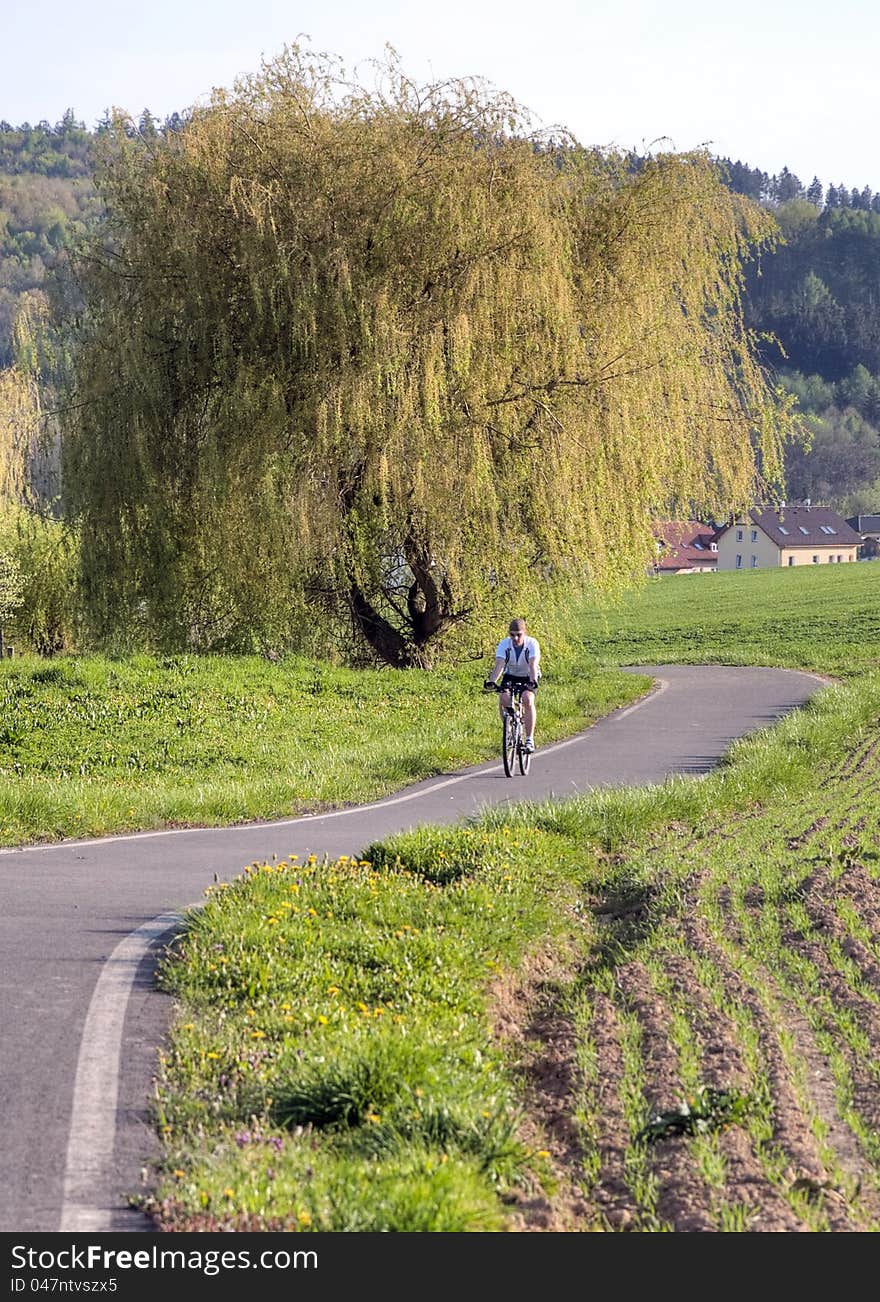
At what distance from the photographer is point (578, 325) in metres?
27.7

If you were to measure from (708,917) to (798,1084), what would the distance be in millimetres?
2948

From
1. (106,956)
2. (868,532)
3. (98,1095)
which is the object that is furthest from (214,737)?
(868,532)

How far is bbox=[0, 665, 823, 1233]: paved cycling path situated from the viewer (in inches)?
214

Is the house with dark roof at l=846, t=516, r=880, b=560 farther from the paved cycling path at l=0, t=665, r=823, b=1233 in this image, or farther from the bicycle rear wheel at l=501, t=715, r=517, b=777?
the bicycle rear wheel at l=501, t=715, r=517, b=777

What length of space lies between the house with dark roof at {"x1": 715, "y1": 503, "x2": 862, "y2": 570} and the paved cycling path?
142 m

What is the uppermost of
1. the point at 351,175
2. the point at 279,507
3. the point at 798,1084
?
the point at 351,175

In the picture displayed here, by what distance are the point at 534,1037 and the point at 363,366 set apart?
1951cm

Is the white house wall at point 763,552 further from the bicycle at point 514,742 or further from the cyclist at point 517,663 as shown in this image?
the bicycle at point 514,742

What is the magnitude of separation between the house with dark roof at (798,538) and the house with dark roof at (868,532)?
135 inches

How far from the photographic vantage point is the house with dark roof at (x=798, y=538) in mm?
158875

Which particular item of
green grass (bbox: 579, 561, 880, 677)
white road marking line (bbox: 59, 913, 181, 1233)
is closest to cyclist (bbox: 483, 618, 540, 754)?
green grass (bbox: 579, 561, 880, 677)
